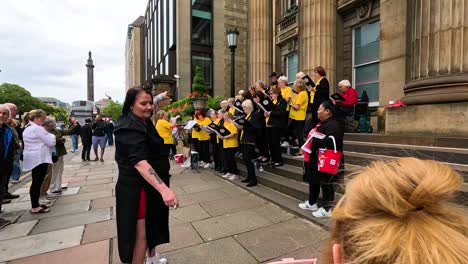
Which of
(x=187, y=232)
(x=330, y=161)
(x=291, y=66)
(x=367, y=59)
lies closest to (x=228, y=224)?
(x=187, y=232)

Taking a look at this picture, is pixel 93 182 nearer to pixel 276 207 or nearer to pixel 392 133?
pixel 276 207

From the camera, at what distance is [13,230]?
440cm

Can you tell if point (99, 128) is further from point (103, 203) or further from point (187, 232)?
point (187, 232)

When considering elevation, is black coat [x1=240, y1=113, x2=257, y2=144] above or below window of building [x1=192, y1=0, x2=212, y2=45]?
below

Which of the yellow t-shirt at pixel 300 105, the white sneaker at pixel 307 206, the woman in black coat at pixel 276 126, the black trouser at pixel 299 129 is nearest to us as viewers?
the white sneaker at pixel 307 206

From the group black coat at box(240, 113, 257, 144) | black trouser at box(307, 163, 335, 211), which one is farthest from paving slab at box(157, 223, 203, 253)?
black coat at box(240, 113, 257, 144)

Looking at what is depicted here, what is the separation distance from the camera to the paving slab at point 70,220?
4484 millimetres

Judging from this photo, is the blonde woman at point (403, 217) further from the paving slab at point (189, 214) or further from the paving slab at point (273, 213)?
the paving slab at point (189, 214)

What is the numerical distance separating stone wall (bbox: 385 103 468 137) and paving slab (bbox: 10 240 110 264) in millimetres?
6291

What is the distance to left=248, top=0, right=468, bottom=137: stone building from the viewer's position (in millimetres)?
5496

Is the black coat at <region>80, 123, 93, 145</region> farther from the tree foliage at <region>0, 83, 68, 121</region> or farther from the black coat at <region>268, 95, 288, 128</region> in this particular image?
the tree foliage at <region>0, 83, 68, 121</region>

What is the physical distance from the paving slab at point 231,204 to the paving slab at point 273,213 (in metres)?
0.21

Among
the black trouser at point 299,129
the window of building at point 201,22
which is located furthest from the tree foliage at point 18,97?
the black trouser at point 299,129

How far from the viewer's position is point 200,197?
588 centimetres
